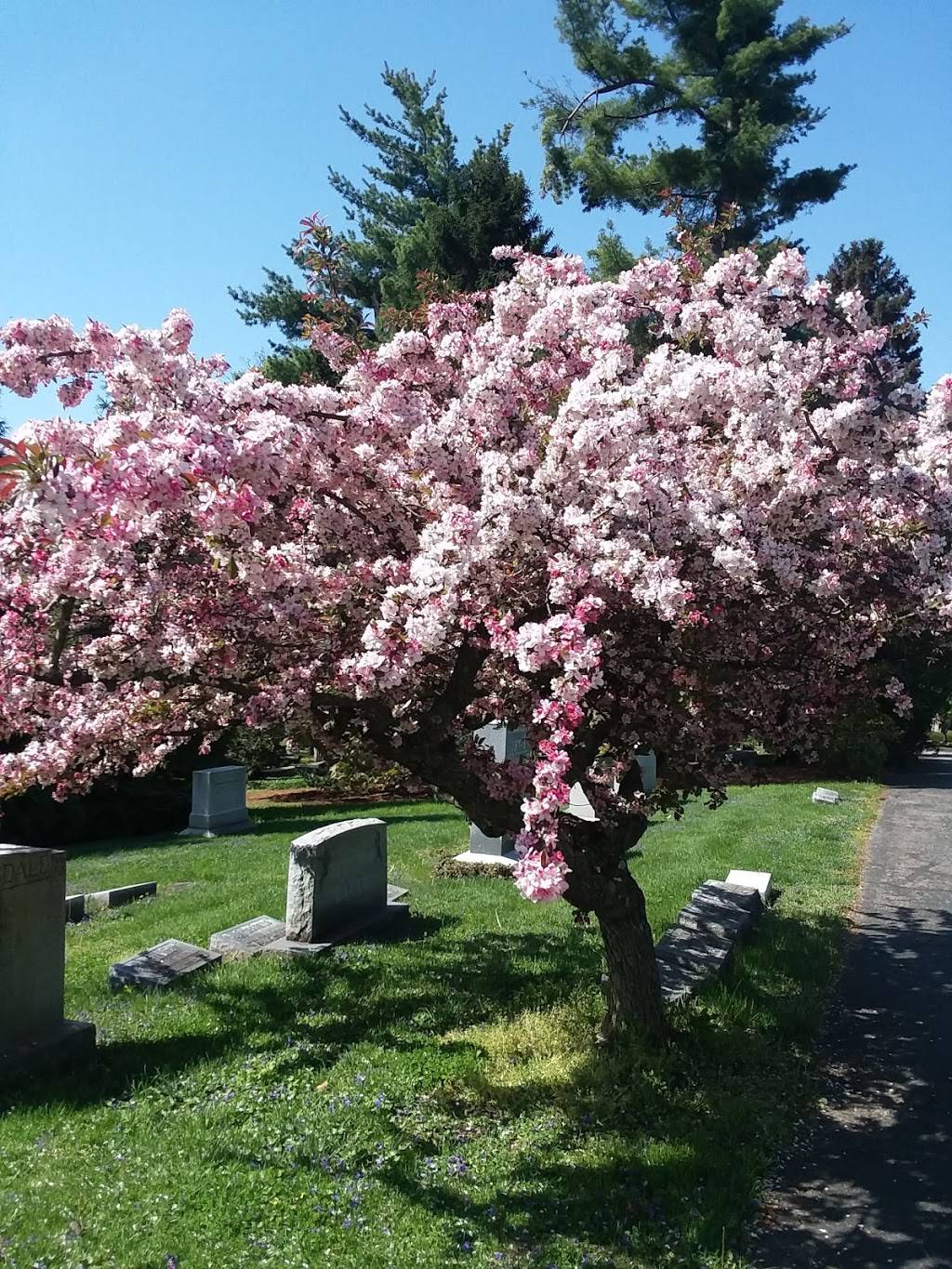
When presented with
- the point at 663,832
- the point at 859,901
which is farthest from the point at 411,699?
the point at 663,832

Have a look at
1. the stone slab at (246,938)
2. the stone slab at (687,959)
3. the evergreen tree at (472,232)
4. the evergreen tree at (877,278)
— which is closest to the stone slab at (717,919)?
the stone slab at (687,959)

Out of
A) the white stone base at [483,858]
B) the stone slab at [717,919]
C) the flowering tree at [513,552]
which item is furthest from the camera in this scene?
the white stone base at [483,858]

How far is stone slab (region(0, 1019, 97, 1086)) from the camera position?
17.1ft

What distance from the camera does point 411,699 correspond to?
5117 millimetres

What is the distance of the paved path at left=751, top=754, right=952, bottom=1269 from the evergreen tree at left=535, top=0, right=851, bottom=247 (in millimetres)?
17168

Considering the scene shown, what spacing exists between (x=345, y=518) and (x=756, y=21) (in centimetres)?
2212

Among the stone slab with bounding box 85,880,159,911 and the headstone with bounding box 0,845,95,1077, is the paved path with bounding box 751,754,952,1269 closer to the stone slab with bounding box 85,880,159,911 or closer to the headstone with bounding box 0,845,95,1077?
the headstone with bounding box 0,845,95,1077

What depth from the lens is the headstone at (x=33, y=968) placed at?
531cm

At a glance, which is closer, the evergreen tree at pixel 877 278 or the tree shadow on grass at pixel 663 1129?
the tree shadow on grass at pixel 663 1129

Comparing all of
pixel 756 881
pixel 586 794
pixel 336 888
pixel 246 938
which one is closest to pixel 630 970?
pixel 586 794

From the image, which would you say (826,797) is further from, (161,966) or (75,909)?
(161,966)

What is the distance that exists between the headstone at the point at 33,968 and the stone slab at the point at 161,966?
3.34 ft

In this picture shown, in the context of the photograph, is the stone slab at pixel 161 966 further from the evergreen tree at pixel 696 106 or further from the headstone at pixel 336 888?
the evergreen tree at pixel 696 106

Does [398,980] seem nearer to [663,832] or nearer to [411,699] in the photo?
[411,699]
